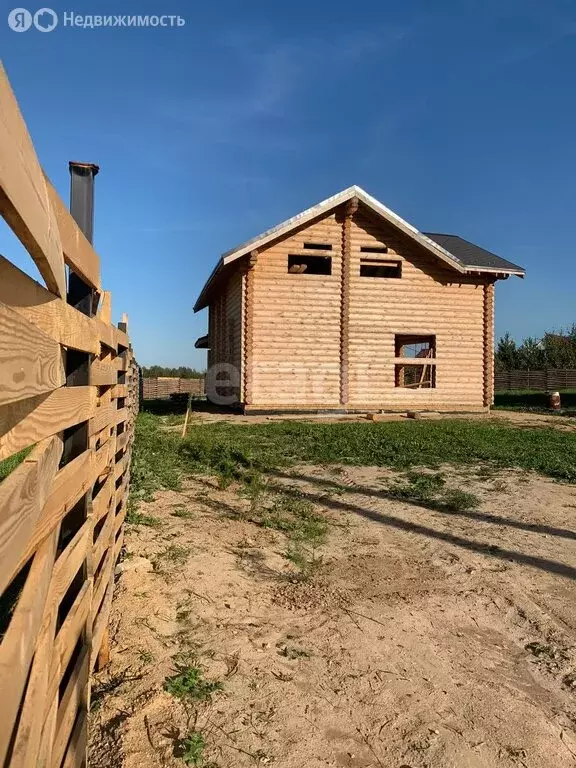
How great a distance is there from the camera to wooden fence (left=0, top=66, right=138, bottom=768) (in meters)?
1.16

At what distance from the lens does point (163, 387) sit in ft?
135

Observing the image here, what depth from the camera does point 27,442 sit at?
132cm

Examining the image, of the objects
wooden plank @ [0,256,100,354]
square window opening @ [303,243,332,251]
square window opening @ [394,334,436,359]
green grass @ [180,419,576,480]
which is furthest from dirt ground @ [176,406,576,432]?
wooden plank @ [0,256,100,354]

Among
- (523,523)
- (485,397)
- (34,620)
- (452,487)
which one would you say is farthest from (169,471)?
(485,397)

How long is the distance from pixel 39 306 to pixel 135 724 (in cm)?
221

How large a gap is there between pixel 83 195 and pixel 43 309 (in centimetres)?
201

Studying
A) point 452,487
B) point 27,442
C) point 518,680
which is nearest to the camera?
point 27,442

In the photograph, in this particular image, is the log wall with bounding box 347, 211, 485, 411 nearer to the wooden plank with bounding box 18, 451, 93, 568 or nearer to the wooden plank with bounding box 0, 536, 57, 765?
the wooden plank with bounding box 18, 451, 93, 568

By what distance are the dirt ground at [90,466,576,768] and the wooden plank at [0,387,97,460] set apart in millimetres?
1638

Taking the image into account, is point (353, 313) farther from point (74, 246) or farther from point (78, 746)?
point (78, 746)

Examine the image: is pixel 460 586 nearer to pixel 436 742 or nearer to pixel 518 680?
pixel 518 680

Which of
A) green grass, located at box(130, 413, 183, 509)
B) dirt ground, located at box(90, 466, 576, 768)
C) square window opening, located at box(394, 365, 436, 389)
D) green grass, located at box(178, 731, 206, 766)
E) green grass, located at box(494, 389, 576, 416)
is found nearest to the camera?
green grass, located at box(178, 731, 206, 766)

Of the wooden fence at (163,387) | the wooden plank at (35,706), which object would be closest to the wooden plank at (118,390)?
the wooden plank at (35,706)

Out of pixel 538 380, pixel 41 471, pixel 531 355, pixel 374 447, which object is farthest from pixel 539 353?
pixel 41 471
